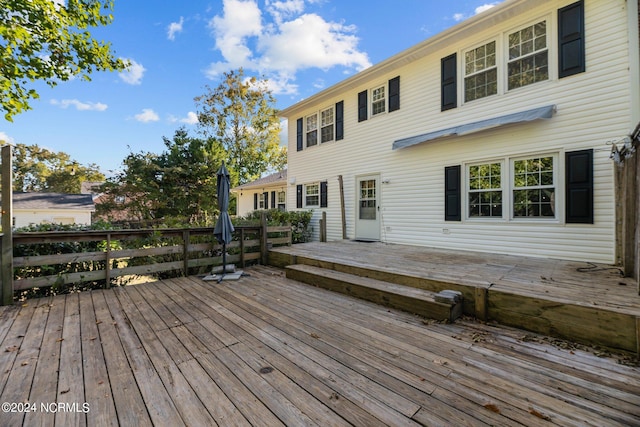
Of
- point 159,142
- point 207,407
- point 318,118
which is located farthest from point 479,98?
point 159,142

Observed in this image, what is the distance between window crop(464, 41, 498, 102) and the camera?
5.72 metres

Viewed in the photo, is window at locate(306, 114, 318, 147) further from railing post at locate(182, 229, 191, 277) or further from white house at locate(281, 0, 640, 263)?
railing post at locate(182, 229, 191, 277)

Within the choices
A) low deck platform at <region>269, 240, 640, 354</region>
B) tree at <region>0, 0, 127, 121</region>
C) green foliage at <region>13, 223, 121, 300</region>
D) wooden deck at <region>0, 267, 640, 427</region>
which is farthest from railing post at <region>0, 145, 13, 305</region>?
low deck platform at <region>269, 240, 640, 354</region>

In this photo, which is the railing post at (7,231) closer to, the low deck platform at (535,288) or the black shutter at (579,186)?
the low deck platform at (535,288)

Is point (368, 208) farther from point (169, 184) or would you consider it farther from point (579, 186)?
point (169, 184)

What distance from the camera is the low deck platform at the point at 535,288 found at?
236 centimetres

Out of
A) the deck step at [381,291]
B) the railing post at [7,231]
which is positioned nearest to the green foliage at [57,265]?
the railing post at [7,231]

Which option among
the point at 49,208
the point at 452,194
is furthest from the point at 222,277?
the point at 49,208

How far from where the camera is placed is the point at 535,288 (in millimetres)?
3014

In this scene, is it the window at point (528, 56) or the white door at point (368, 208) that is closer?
the window at point (528, 56)

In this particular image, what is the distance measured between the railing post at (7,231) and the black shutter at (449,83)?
795 centimetres

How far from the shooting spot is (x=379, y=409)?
1.63m

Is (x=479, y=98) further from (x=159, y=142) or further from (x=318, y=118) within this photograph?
(x=159, y=142)

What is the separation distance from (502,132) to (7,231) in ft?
27.9
